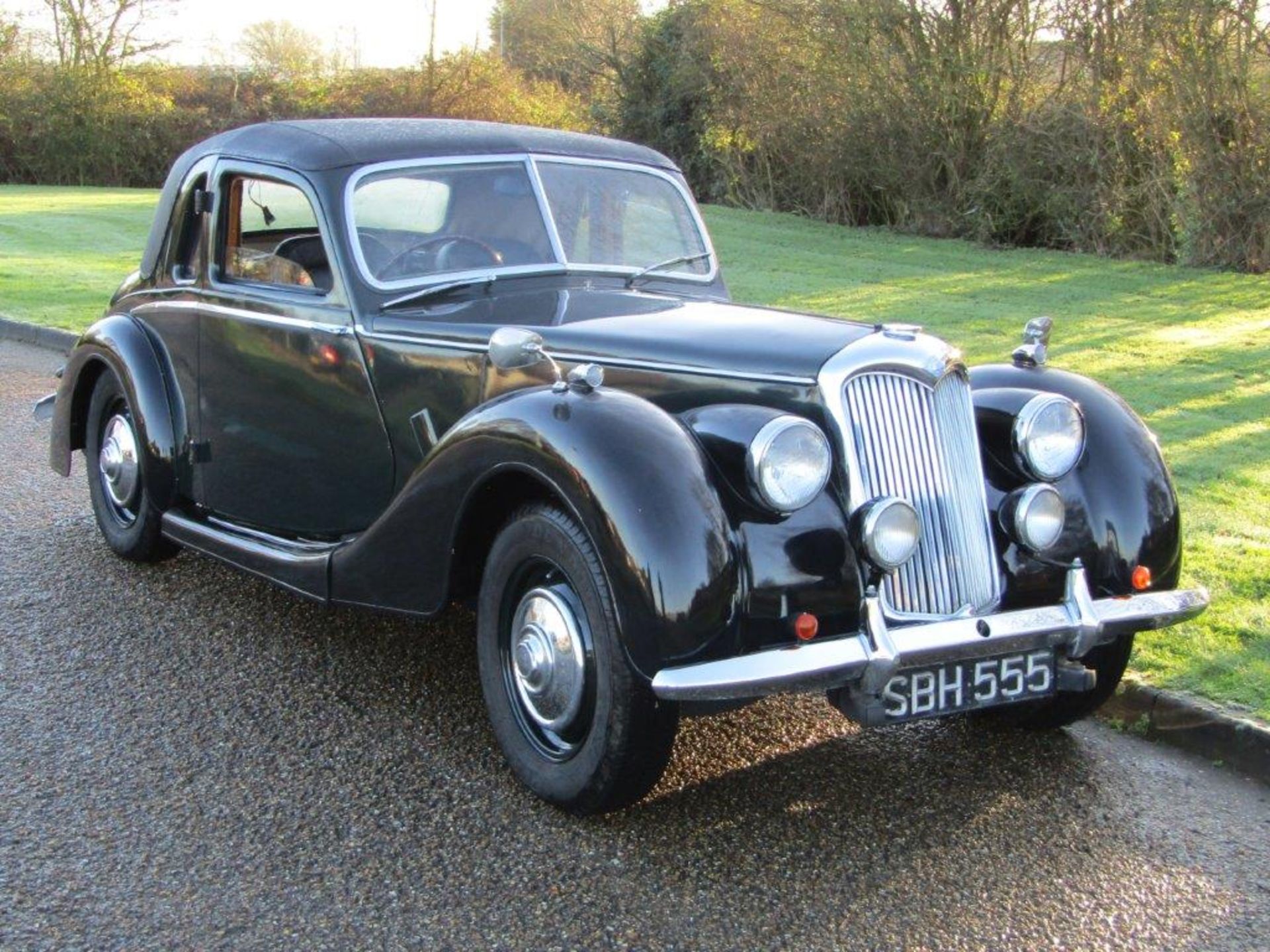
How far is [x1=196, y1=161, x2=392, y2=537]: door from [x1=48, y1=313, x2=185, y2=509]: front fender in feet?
0.49

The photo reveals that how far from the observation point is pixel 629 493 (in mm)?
3326

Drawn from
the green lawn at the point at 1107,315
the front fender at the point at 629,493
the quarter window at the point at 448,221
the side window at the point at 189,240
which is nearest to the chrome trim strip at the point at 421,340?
the quarter window at the point at 448,221

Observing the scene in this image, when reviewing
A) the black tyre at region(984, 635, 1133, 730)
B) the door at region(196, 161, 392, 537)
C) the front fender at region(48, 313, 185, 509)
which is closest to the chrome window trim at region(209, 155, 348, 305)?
the door at region(196, 161, 392, 537)

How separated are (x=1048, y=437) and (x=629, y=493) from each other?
1324mm

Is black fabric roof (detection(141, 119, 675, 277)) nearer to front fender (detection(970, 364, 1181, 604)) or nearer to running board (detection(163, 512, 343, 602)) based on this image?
running board (detection(163, 512, 343, 602))

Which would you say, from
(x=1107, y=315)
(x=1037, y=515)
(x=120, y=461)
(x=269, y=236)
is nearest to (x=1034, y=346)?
(x=1037, y=515)

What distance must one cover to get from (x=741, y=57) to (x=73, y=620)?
18196 millimetres

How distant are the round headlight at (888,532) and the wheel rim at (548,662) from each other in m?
0.76

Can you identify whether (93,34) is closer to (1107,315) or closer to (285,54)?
(285,54)

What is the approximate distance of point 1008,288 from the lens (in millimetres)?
13898

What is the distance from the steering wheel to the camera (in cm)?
471

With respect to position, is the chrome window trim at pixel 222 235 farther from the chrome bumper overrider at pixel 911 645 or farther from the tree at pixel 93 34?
the tree at pixel 93 34

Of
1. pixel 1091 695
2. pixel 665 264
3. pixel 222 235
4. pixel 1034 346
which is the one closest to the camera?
pixel 1091 695

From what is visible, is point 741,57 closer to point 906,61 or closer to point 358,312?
point 906,61
